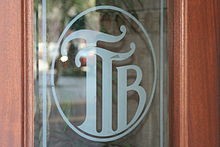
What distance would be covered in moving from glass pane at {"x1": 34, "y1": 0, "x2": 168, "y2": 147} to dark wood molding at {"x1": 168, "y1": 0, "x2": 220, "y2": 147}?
0.03 metres

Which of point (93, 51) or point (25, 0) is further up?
point (25, 0)

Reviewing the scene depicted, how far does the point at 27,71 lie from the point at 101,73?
0.68 feet

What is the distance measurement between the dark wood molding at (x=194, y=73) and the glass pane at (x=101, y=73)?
3cm

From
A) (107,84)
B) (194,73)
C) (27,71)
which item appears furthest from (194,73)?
(27,71)

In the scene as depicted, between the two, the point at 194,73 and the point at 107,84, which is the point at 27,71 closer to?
the point at 107,84

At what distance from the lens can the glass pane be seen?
3.52ft

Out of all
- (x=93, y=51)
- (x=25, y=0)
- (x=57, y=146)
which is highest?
(x=25, y=0)

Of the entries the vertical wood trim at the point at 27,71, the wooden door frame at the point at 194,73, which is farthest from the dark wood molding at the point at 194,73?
the vertical wood trim at the point at 27,71

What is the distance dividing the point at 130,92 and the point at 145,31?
0.17 meters

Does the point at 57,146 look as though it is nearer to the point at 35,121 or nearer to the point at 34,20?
the point at 35,121

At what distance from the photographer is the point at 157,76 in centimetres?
124
